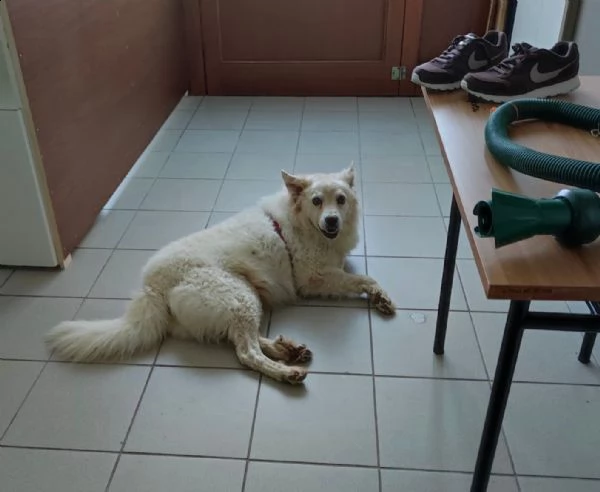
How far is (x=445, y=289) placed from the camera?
1.96 metres

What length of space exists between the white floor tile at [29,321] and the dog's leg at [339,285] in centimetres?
89

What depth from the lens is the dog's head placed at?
7.36 ft

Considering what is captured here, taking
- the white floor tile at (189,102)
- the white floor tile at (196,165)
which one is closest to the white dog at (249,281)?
the white floor tile at (196,165)

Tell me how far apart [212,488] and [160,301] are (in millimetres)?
692

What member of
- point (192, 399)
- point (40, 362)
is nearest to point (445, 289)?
point (192, 399)

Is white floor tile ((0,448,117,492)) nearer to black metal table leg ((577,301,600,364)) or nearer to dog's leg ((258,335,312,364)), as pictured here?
dog's leg ((258,335,312,364))

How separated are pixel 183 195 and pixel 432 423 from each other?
5.90ft

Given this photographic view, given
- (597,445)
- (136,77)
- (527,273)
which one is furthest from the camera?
(136,77)

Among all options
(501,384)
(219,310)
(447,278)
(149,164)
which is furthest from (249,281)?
(149,164)

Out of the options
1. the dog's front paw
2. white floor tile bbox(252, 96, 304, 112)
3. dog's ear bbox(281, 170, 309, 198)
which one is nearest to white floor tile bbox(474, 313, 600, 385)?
the dog's front paw

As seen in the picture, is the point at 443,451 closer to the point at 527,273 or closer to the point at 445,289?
the point at 445,289

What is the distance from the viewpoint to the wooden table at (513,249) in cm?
97

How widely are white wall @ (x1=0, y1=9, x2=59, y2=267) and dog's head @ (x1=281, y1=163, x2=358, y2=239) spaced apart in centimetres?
95

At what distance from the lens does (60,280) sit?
2.46 meters
